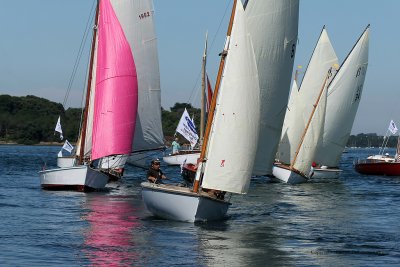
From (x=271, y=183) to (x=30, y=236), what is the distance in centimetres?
3380

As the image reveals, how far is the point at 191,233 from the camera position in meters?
28.0

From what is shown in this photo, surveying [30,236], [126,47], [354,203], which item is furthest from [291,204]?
[30,236]

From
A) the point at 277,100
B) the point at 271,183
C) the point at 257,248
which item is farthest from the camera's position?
the point at 271,183

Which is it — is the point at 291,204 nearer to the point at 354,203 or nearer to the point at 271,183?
the point at 354,203

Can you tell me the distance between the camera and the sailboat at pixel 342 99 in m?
67.6

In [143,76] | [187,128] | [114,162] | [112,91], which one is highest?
[143,76]

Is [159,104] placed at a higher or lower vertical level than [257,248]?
higher

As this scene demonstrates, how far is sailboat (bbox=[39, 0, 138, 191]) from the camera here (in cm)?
4381

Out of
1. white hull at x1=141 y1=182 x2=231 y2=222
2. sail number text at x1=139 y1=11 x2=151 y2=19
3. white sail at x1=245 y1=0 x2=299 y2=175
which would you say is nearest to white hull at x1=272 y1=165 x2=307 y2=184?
sail number text at x1=139 y1=11 x2=151 y2=19

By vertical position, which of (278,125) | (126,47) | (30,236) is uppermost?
(126,47)

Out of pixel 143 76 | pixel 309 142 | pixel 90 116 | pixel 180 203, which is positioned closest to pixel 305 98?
pixel 309 142

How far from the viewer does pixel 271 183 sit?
5938 cm

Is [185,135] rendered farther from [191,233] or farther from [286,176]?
[191,233]

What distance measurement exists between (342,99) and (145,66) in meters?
20.4
